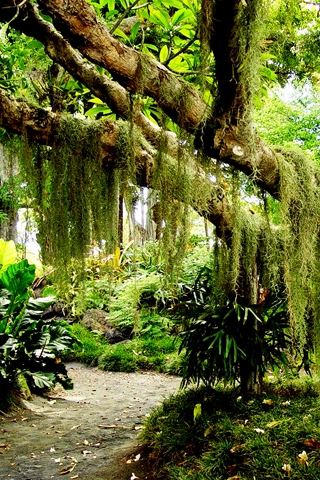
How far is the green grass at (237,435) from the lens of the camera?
281 centimetres

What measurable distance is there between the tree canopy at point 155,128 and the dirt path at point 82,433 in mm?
1804

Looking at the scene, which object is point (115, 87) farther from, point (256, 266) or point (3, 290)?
point (3, 290)

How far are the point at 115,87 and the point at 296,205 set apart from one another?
1.39 metres

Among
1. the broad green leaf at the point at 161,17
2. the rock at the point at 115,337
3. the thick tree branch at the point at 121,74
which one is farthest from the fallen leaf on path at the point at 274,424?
the rock at the point at 115,337

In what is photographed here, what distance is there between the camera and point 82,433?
437 centimetres

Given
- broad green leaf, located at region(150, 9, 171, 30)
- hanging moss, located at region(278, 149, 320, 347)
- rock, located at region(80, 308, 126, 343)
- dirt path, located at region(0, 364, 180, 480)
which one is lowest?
dirt path, located at region(0, 364, 180, 480)

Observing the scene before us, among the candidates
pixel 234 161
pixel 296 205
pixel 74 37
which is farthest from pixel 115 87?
pixel 296 205

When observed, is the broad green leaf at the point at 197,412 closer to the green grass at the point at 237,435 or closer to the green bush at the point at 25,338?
the green grass at the point at 237,435

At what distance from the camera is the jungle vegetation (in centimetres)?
→ 206

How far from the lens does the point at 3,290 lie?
5.17m

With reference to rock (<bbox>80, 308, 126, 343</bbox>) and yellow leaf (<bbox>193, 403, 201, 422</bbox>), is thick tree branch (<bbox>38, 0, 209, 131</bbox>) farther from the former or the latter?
rock (<bbox>80, 308, 126, 343</bbox>)

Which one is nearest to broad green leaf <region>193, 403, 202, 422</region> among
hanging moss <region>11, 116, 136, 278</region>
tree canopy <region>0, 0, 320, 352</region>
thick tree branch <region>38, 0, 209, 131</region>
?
tree canopy <region>0, 0, 320, 352</region>

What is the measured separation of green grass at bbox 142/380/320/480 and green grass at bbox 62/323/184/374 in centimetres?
332

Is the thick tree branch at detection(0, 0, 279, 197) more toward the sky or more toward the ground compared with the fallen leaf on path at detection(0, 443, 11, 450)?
more toward the sky
